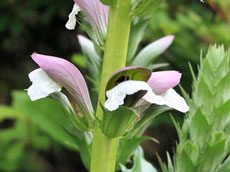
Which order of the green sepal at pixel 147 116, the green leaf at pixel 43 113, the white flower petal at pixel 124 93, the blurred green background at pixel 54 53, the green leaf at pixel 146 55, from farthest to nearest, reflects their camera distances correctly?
the green leaf at pixel 43 113 → the blurred green background at pixel 54 53 → the green leaf at pixel 146 55 → the green sepal at pixel 147 116 → the white flower petal at pixel 124 93

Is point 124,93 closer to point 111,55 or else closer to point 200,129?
point 111,55

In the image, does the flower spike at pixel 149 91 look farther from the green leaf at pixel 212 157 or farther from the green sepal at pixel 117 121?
the green leaf at pixel 212 157

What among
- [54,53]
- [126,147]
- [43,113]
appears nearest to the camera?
[126,147]

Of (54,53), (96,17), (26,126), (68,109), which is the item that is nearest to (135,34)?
(96,17)

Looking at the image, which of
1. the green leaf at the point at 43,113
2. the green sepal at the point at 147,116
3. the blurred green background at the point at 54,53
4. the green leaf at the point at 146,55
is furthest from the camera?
the green leaf at the point at 43,113

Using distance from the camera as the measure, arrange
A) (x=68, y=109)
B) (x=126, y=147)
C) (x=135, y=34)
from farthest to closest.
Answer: (x=135, y=34)
(x=126, y=147)
(x=68, y=109)

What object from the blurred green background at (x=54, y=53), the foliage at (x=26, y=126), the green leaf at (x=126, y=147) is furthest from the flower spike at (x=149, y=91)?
the foliage at (x=26, y=126)
